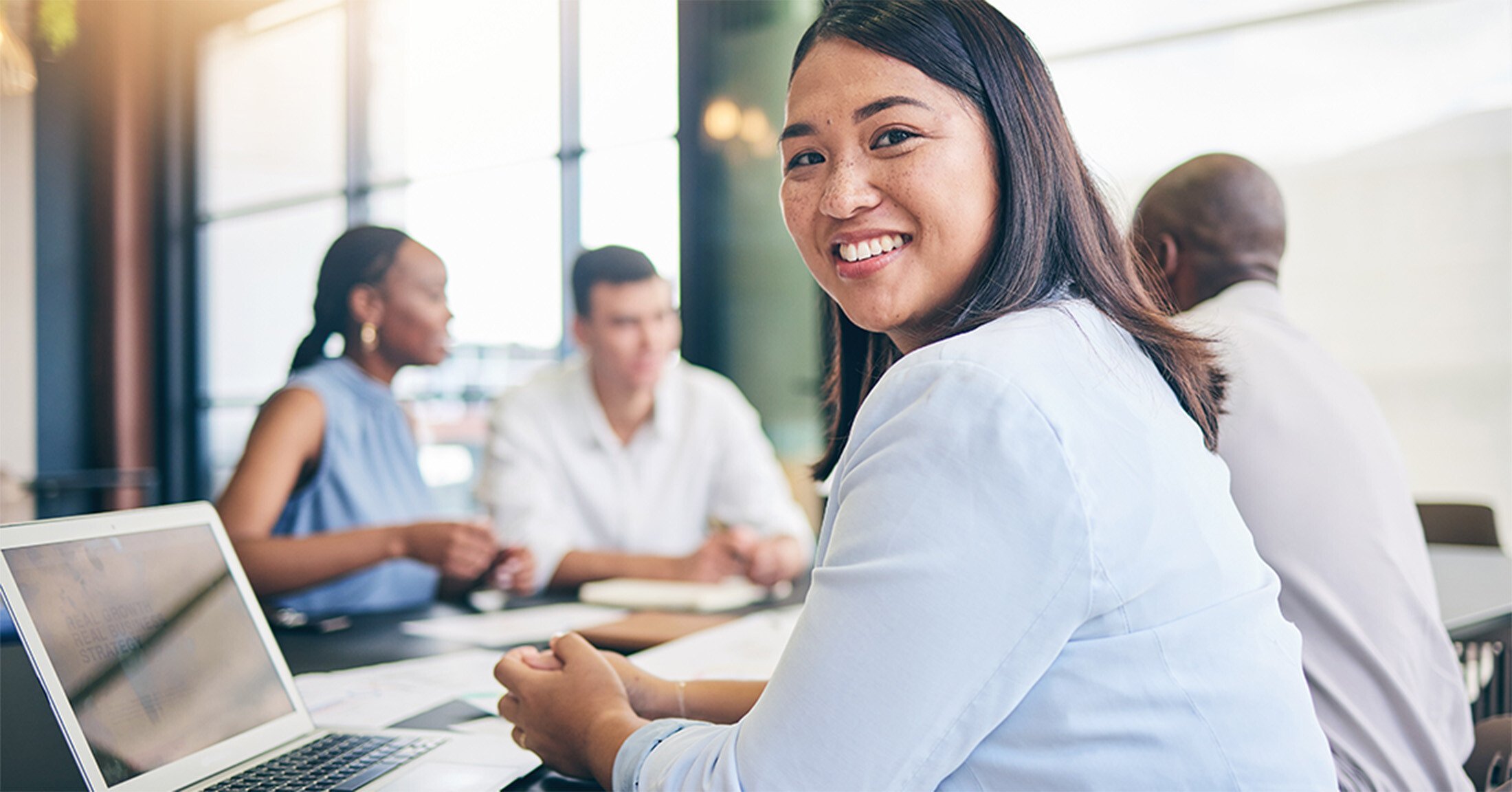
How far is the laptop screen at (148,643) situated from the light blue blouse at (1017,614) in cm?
48

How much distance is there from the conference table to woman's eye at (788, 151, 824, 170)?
643 millimetres

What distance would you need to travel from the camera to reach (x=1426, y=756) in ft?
4.17

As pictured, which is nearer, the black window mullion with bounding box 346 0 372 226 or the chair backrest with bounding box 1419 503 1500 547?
the chair backrest with bounding box 1419 503 1500 547

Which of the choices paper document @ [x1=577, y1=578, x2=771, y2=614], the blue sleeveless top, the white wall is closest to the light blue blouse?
paper document @ [x1=577, y1=578, x2=771, y2=614]

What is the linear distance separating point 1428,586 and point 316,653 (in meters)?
1.62

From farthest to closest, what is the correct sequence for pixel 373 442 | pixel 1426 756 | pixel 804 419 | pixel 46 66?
pixel 46 66 → pixel 804 419 → pixel 373 442 → pixel 1426 756

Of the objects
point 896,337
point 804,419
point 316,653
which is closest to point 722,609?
point 316,653

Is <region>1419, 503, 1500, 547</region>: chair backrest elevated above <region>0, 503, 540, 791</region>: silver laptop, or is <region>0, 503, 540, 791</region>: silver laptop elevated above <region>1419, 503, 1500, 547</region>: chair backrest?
<region>0, 503, 540, 791</region>: silver laptop

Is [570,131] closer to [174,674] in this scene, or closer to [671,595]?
[671,595]

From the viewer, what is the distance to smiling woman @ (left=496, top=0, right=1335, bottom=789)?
682 millimetres

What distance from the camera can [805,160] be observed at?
39.5 inches

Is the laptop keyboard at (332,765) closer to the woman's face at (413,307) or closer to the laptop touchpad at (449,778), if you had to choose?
the laptop touchpad at (449,778)

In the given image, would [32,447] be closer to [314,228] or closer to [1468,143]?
[314,228]

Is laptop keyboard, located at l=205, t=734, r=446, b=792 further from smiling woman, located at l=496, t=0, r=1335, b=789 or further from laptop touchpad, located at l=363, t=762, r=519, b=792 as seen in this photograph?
smiling woman, located at l=496, t=0, r=1335, b=789
